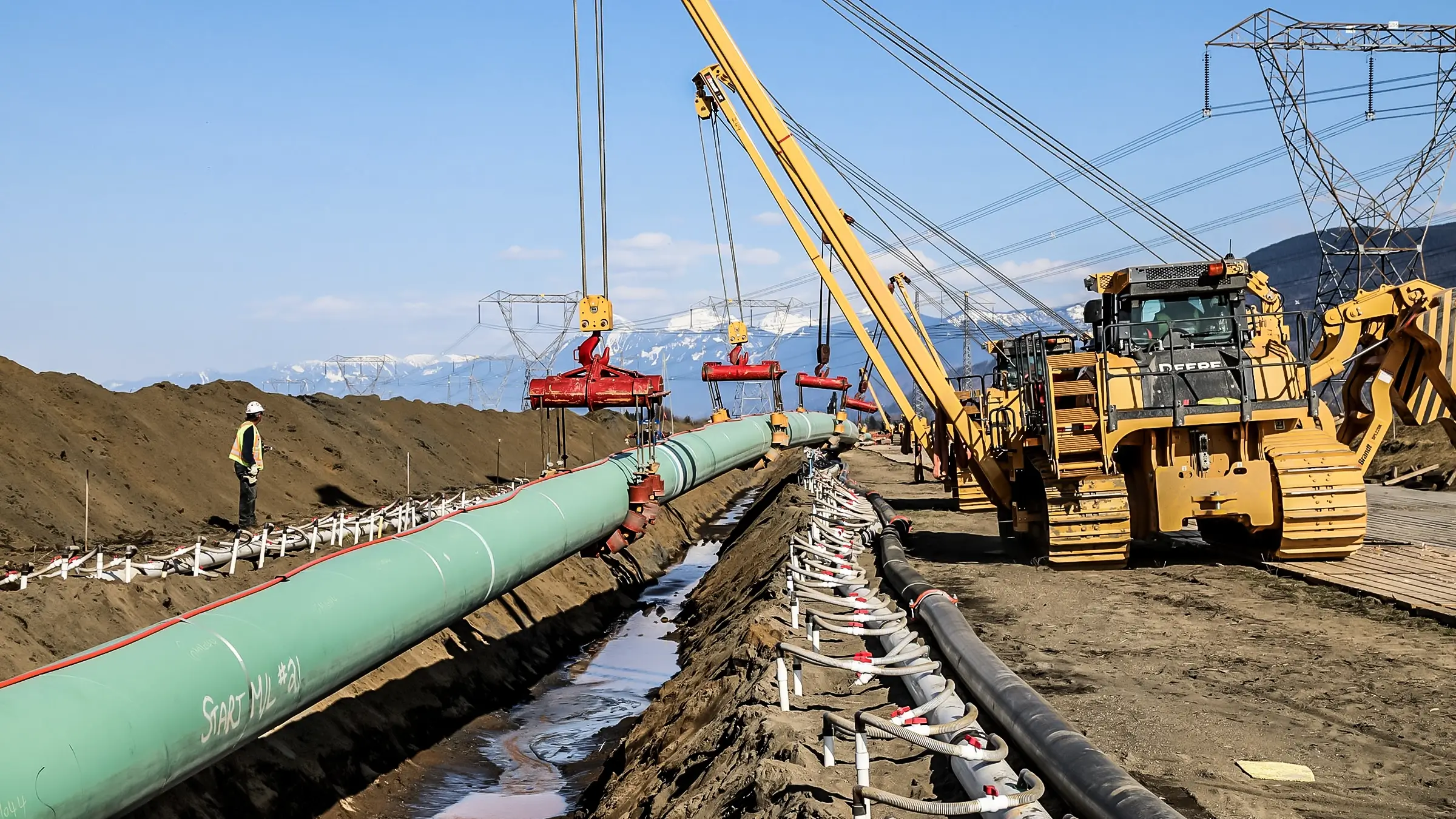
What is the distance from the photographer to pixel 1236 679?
8.27 metres

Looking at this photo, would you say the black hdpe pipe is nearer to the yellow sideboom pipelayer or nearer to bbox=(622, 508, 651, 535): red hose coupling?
the yellow sideboom pipelayer

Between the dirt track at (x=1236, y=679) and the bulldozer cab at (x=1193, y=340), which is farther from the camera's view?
the bulldozer cab at (x=1193, y=340)

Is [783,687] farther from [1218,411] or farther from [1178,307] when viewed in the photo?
[1178,307]

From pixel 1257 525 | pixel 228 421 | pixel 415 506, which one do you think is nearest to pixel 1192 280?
pixel 1257 525

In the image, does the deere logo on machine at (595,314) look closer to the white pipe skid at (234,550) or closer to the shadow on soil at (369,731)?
the white pipe skid at (234,550)

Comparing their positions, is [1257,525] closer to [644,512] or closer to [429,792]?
[644,512]

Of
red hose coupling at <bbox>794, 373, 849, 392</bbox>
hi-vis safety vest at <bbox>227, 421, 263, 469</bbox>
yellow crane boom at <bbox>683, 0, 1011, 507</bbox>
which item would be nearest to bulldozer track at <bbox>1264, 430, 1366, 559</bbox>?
yellow crane boom at <bbox>683, 0, 1011, 507</bbox>

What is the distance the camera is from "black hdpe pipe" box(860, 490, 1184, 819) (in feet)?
16.6

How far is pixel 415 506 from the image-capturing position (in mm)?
19344

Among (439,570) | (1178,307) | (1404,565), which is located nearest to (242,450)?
(439,570)

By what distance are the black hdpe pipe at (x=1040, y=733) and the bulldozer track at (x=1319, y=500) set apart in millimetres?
4958

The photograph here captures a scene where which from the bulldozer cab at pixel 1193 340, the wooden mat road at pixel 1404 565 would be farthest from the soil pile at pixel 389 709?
the wooden mat road at pixel 1404 565

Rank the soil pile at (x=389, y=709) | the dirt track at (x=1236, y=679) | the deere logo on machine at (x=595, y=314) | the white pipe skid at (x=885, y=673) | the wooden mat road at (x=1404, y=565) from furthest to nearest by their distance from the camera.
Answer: the deere logo on machine at (x=595, y=314) → the wooden mat road at (x=1404, y=565) → the soil pile at (x=389, y=709) → the dirt track at (x=1236, y=679) → the white pipe skid at (x=885, y=673)

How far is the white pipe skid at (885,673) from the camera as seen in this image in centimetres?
532
